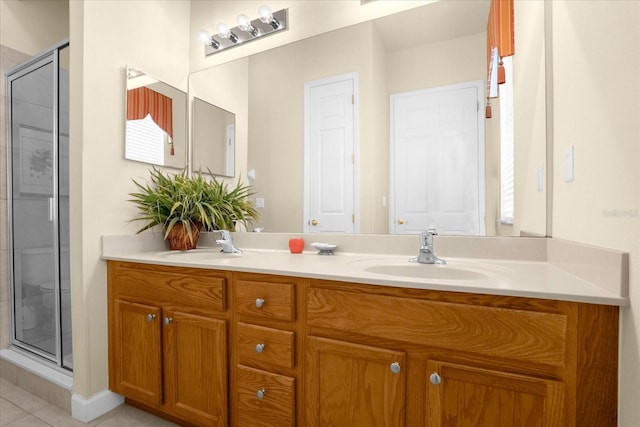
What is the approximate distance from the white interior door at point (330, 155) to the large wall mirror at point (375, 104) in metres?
0.01

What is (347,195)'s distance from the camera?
64.2 inches

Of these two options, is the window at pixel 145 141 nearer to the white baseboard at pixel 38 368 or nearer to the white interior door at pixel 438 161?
the white baseboard at pixel 38 368

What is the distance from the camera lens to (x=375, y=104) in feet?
5.15

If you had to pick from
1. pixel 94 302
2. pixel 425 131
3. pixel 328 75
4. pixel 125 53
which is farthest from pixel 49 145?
pixel 425 131

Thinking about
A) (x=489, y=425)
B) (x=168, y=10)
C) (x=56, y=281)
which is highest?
(x=168, y=10)

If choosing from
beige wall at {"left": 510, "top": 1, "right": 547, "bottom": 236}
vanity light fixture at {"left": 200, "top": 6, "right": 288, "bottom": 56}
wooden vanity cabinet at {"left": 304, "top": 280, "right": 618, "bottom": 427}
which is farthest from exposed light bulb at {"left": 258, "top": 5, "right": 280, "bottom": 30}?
wooden vanity cabinet at {"left": 304, "top": 280, "right": 618, "bottom": 427}

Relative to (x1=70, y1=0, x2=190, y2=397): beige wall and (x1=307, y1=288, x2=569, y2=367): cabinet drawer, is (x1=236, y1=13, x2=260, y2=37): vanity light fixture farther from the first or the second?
(x1=307, y1=288, x2=569, y2=367): cabinet drawer

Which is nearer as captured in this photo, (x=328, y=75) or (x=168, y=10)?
(x=328, y=75)

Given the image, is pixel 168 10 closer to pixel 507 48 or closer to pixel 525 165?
pixel 507 48

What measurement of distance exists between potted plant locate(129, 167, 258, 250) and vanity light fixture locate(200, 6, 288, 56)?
899 mm

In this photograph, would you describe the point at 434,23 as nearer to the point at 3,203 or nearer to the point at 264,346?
the point at 264,346

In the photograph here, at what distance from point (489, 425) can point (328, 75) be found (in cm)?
161

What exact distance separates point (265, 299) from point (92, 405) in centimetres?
120

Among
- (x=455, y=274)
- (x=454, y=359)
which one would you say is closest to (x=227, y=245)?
(x=455, y=274)
